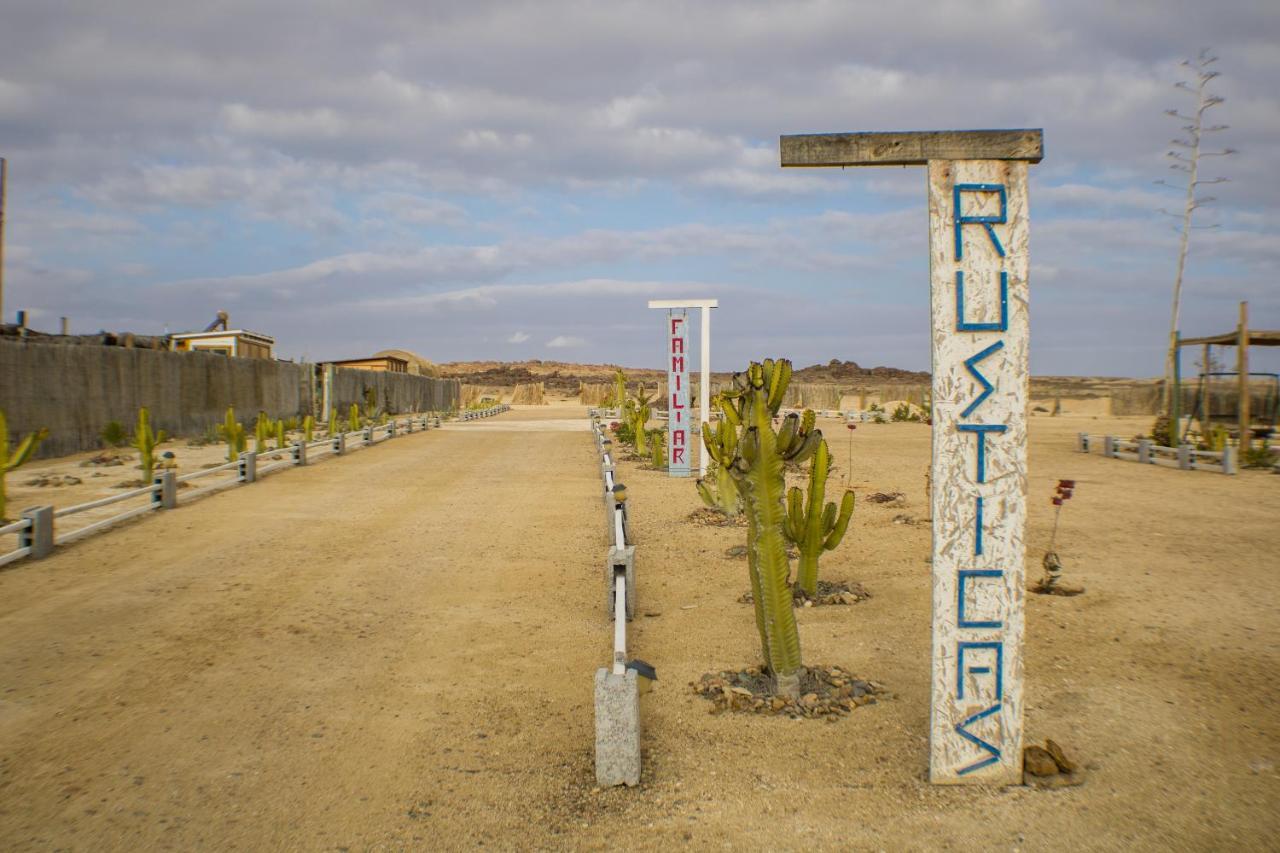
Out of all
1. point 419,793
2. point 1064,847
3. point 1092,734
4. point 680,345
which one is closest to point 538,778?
point 419,793

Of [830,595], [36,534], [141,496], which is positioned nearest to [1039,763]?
[830,595]

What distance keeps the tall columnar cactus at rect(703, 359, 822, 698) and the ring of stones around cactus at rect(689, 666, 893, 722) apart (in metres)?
0.11

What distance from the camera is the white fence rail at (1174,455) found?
1673cm

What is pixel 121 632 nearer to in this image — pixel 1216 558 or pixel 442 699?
pixel 442 699

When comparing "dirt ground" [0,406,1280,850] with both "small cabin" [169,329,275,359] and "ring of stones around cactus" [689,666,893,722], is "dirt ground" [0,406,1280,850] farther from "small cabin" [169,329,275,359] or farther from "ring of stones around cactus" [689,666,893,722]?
"small cabin" [169,329,275,359]

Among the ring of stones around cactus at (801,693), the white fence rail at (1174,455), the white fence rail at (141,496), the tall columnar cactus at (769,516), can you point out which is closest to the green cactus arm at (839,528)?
the ring of stones around cactus at (801,693)

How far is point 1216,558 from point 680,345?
31.3 feet

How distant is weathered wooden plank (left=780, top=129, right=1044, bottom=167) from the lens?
4.11m

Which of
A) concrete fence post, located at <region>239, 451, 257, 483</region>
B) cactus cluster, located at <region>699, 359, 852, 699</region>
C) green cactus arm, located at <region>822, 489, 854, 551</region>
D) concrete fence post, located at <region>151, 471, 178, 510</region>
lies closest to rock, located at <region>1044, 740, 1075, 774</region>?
cactus cluster, located at <region>699, 359, 852, 699</region>

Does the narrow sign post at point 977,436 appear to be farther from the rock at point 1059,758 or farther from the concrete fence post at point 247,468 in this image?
the concrete fence post at point 247,468

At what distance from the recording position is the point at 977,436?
4133mm

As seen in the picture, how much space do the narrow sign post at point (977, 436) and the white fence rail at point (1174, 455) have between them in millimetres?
15345

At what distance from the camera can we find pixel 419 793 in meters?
4.21

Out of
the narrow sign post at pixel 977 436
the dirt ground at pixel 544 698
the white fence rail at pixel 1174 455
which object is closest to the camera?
the dirt ground at pixel 544 698
